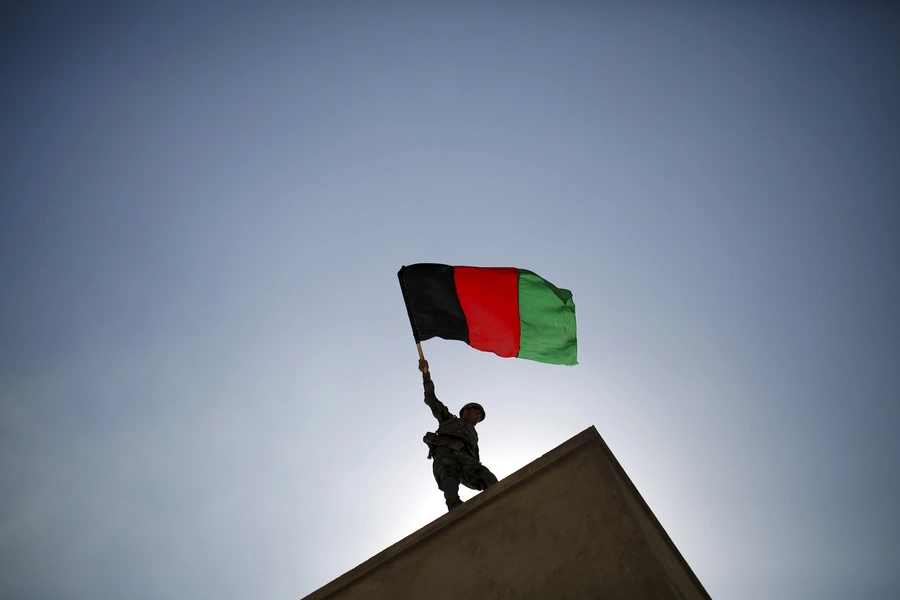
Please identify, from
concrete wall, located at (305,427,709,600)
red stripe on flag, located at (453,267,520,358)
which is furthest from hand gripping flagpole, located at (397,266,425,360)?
concrete wall, located at (305,427,709,600)

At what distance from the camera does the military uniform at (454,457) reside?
616 centimetres

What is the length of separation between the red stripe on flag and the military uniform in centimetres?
117

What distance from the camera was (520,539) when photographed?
3.18 m

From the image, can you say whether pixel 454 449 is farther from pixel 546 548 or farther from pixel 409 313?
pixel 546 548

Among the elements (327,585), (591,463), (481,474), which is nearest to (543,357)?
(481,474)

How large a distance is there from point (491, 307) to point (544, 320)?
77 cm

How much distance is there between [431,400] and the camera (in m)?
7.45

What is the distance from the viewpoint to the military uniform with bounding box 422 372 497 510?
616 cm

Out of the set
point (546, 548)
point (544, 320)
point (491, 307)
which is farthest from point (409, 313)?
point (546, 548)

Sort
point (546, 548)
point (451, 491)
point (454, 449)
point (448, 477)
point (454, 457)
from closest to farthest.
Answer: point (546, 548), point (451, 491), point (448, 477), point (454, 457), point (454, 449)

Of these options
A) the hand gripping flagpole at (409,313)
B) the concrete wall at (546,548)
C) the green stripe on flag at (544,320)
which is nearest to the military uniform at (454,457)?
the hand gripping flagpole at (409,313)

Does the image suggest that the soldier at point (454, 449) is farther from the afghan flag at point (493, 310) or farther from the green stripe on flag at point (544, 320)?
the green stripe on flag at point (544, 320)

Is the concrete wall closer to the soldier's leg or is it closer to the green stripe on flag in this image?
the soldier's leg

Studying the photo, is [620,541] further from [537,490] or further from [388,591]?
[388,591]
